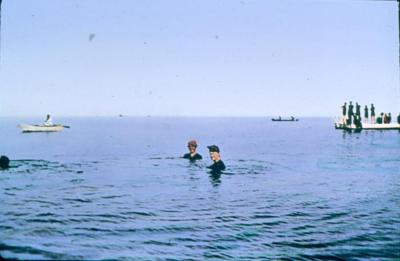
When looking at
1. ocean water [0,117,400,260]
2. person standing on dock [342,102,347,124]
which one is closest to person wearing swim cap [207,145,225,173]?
ocean water [0,117,400,260]

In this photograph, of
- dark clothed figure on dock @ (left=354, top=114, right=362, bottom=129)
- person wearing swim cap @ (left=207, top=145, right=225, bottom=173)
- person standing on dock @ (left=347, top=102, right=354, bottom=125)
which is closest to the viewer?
person wearing swim cap @ (left=207, top=145, right=225, bottom=173)

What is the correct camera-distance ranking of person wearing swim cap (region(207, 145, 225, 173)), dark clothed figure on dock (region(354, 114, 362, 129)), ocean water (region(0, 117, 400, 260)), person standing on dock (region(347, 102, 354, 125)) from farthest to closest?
dark clothed figure on dock (region(354, 114, 362, 129)), person standing on dock (region(347, 102, 354, 125)), person wearing swim cap (region(207, 145, 225, 173)), ocean water (region(0, 117, 400, 260))

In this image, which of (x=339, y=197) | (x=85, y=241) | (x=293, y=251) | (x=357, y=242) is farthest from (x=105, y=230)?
(x=339, y=197)

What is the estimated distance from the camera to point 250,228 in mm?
14961

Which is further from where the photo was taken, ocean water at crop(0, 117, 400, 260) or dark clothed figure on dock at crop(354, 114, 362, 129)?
dark clothed figure on dock at crop(354, 114, 362, 129)

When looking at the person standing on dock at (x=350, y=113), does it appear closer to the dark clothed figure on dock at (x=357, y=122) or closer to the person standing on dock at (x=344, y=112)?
the person standing on dock at (x=344, y=112)

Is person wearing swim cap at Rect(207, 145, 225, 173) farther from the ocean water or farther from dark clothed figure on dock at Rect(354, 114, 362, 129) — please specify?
dark clothed figure on dock at Rect(354, 114, 362, 129)

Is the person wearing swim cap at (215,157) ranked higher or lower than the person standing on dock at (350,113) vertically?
lower

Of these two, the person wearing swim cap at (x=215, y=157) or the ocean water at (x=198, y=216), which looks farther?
the person wearing swim cap at (x=215, y=157)

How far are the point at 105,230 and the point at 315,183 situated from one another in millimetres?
17165

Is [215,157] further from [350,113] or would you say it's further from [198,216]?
[350,113]

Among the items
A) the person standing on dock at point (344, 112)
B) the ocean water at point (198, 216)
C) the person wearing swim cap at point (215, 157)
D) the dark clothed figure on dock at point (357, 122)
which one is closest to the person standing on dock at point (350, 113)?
the person standing on dock at point (344, 112)

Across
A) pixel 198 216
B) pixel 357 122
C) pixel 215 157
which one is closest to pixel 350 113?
pixel 357 122

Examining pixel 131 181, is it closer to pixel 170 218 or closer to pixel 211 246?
pixel 170 218
